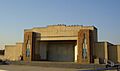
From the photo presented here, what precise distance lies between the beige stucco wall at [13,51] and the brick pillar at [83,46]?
51.5 ft

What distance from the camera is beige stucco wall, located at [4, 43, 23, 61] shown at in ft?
179

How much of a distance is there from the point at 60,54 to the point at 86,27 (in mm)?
10436

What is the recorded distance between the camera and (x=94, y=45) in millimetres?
46844

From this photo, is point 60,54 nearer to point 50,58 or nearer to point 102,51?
point 50,58

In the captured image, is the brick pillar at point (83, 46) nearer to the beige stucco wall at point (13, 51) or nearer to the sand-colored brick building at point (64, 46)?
the sand-colored brick building at point (64, 46)

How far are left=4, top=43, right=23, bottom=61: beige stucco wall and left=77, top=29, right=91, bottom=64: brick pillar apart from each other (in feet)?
51.5

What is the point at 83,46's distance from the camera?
151ft

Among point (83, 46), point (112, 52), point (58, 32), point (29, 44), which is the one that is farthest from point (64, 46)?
point (112, 52)

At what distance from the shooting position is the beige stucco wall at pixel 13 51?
54.7 m

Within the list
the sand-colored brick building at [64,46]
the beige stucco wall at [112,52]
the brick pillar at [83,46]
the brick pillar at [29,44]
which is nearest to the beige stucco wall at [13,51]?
the sand-colored brick building at [64,46]

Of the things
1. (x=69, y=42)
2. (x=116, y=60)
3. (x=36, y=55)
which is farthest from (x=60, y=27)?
(x=116, y=60)

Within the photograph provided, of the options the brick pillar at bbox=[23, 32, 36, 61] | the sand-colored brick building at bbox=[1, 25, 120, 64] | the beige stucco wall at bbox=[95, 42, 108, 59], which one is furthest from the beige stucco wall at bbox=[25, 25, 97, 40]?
the beige stucco wall at bbox=[95, 42, 108, 59]

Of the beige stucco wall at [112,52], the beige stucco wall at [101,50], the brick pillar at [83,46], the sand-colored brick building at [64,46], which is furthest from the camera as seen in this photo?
the beige stucco wall at [112,52]

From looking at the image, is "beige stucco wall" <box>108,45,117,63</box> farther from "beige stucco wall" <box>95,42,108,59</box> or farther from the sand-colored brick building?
"beige stucco wall" <box>95,42,108,59</box>
